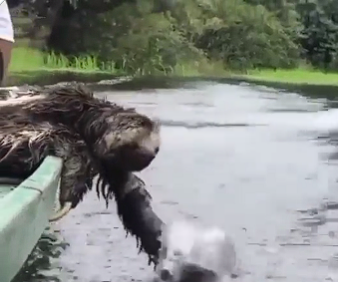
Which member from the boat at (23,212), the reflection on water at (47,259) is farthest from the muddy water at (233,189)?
the boat at (23,212)

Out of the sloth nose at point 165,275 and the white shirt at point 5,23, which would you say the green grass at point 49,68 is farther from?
the sloth nose at point 165,275

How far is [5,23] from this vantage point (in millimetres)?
1261

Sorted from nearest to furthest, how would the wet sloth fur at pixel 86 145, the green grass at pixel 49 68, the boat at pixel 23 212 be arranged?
the boat at pixel 23 212 → the wet sloth fur at pixel 86 145 → the green grass at pixel 49 68

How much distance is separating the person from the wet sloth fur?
3.8 inches

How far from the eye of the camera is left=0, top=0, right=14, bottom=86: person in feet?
4.12

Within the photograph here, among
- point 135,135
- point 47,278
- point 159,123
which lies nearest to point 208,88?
point 159,123

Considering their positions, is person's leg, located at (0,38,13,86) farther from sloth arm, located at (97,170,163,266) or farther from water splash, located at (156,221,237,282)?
water splash, located at (156,221,237,282)

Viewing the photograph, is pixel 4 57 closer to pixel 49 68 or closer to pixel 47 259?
pixel 49 68

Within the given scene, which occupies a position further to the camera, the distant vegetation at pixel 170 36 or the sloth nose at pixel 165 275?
the distant vegetation at pixel 170 36

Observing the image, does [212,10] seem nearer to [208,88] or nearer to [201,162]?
[208,88]

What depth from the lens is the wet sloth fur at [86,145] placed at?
3.87 ft

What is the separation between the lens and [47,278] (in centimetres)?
125

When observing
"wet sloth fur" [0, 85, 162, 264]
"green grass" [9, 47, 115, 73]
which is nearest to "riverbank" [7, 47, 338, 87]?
"green grass" [9, 47, 115, 73]

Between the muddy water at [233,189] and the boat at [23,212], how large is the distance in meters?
0.14
